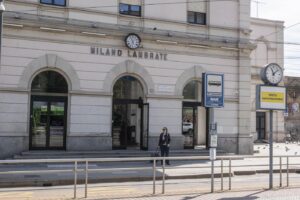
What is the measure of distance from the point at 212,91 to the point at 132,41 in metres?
9.98

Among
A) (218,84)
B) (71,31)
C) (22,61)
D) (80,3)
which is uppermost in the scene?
(80,3)

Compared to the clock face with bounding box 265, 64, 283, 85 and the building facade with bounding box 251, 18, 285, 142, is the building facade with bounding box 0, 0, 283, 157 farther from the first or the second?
the building facade with bounding box 251, 18, 285, 142

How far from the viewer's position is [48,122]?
21.9m

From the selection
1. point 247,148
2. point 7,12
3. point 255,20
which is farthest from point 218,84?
point 255,20

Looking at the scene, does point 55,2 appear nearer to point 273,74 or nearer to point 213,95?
point 213,95

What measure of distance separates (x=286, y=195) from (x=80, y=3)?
45.5 ft

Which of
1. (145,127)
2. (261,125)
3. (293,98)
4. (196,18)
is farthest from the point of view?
(293,98)

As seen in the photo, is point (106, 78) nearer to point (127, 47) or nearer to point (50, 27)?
point (127, 47)

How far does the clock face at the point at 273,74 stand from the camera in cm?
1464

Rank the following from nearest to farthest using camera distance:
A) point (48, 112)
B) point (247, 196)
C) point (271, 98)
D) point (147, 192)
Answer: point (247, 196) → point (147, 192) → point (271, 98) → point (48, 112)

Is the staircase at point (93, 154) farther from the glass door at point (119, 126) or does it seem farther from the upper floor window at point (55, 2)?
the upper floor window at point (55, 2)

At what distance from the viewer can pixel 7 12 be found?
2062 centimetres

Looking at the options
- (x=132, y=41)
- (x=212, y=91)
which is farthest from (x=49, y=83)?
(x=212, y=91)

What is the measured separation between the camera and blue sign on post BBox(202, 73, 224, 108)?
45.2 feet
